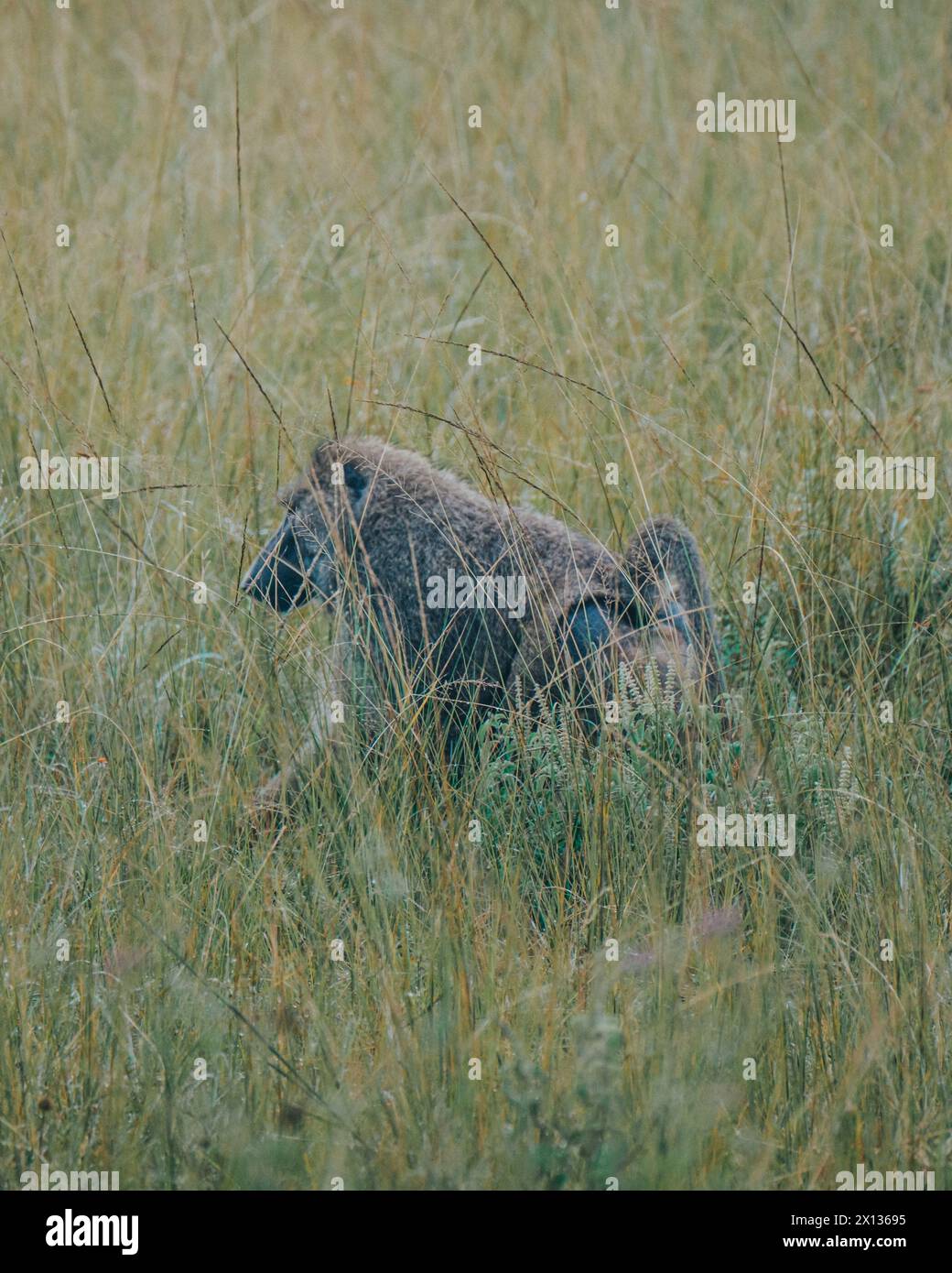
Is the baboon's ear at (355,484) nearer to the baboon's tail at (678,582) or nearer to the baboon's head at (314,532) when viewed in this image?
the baboon's head at (314,532)

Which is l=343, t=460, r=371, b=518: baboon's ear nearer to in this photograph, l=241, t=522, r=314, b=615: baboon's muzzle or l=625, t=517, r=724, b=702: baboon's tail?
l=241, t=522, r=314, b=615: baboon's muzzle

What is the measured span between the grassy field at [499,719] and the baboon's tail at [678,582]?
17 centimetres

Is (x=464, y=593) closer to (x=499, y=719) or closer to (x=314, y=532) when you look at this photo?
(x=499, y=719)

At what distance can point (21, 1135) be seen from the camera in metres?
3.04

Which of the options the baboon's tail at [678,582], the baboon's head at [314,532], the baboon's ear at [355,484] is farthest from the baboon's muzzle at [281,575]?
the baboon's tail at [678,582]

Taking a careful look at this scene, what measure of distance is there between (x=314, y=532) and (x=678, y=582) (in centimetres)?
120

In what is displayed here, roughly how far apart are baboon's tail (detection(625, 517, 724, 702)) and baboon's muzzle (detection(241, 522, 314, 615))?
42.2 inches

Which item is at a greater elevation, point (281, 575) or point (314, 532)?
point (314, 532)

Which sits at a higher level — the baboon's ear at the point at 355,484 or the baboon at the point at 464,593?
the baboon's ear at the point at 355,484

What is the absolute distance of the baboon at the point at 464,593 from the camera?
4113 mm

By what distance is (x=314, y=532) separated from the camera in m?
4.55

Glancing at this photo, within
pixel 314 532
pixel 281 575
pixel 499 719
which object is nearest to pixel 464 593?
pixel 499 719

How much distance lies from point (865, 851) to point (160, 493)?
116 inches

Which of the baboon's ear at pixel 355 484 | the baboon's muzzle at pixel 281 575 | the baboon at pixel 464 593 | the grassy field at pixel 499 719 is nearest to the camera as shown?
the grassy field at pixel 499 719
